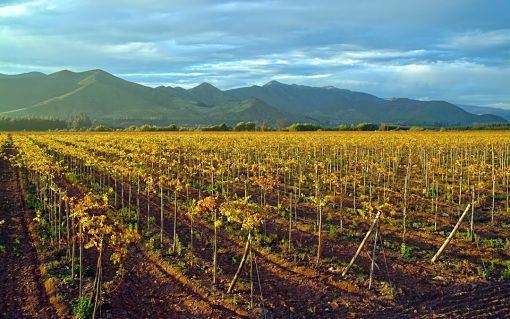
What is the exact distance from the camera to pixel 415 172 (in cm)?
2916

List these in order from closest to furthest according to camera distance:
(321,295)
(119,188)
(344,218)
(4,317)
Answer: (4,317), (321,295), (344,218), (119,188)

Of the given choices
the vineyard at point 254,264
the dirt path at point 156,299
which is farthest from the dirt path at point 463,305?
the dirt path at point 156,299

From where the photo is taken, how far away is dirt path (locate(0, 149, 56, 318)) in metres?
10.3

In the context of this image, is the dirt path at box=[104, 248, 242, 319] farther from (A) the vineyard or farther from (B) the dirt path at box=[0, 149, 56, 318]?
(B) the dirt path at box=[0, 149, 56, 318]

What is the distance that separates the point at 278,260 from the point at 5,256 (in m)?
7.76

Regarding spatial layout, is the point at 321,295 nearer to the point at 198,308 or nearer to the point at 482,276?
the point at 198,308

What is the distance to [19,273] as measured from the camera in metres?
12.2

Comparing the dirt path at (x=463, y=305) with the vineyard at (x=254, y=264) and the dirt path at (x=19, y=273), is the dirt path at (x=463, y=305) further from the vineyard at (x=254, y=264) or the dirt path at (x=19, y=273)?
the dirt path at (x=19, y=273)

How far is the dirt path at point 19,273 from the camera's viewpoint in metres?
10.3

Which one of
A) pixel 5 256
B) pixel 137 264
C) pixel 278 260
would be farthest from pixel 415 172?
pixel 5 256

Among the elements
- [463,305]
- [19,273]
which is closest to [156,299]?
[19,273]

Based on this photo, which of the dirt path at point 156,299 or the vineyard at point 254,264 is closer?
the dirt path at point 156,299

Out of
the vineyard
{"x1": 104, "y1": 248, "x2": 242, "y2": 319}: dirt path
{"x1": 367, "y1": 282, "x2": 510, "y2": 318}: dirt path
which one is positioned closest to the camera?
{"x1": 367, "y1": 282, "x2": 510, "y2": 318}: dirt path

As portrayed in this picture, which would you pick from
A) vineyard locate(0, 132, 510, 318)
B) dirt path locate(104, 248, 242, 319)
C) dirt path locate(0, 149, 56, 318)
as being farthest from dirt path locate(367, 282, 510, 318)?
dirt path locate(0, 149, 56, 318)
